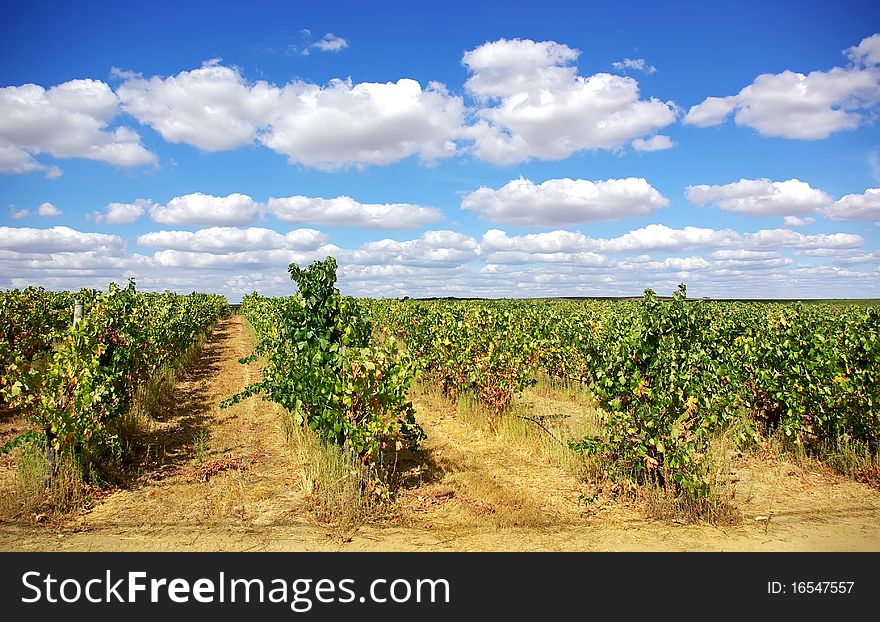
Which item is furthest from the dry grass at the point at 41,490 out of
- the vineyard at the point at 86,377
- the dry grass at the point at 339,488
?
the dry grass at the point at 339,488

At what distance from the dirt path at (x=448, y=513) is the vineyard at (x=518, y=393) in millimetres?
208

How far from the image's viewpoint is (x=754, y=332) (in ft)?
34.8

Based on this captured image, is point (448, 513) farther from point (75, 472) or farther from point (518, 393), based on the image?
point (75, 472)

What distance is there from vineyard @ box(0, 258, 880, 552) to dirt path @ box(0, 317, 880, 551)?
208mm

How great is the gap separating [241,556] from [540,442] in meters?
4.92

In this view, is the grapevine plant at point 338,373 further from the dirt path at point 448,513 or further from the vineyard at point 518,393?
the dirt path at point 448,513

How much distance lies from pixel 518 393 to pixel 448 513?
4217 millimetres

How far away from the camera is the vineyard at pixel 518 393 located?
6.25m

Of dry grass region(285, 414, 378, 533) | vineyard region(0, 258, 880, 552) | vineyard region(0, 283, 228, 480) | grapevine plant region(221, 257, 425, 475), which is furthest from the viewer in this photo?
vineyard region(0, 283, 228, 480)

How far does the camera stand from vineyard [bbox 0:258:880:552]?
625 cm

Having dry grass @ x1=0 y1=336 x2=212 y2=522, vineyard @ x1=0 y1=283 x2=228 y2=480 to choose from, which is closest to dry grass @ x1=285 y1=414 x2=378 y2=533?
dry grass @ x1=0 y1=336 x2=212 y2=522

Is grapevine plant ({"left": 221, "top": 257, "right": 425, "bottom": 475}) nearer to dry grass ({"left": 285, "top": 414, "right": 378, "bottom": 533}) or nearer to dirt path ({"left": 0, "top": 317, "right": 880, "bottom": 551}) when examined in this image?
dry grass ({"left": 285, "top": 414, "right": 378, "bottom": 533})

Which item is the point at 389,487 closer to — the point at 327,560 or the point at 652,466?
the point at 327,560

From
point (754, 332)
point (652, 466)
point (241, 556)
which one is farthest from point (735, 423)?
point (241, 556)
